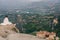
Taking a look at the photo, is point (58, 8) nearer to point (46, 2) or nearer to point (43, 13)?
point (43, 13)

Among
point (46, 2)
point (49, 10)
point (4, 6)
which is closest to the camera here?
point (4, 6)

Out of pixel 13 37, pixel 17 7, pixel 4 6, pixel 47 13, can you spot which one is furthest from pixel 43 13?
pixel 13 37

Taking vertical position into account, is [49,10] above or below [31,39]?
below

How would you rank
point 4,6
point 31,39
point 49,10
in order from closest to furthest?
point 31,39 → point 4,6 → point 49,10

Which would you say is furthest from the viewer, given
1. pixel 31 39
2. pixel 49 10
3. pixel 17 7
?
pixel 49 10

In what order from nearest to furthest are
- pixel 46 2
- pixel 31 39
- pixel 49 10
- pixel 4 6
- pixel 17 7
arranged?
pixel 31 39 < pixel 4 6 < pixel 17 7 < pixel 49 10 < pixel 46 2

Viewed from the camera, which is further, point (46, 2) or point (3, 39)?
point (46, 2)

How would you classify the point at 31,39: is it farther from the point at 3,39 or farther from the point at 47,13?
the point at 47,13

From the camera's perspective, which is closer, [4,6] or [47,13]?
[4,6]

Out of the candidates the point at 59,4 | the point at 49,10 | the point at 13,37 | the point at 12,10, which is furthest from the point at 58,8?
the point at 13,37
